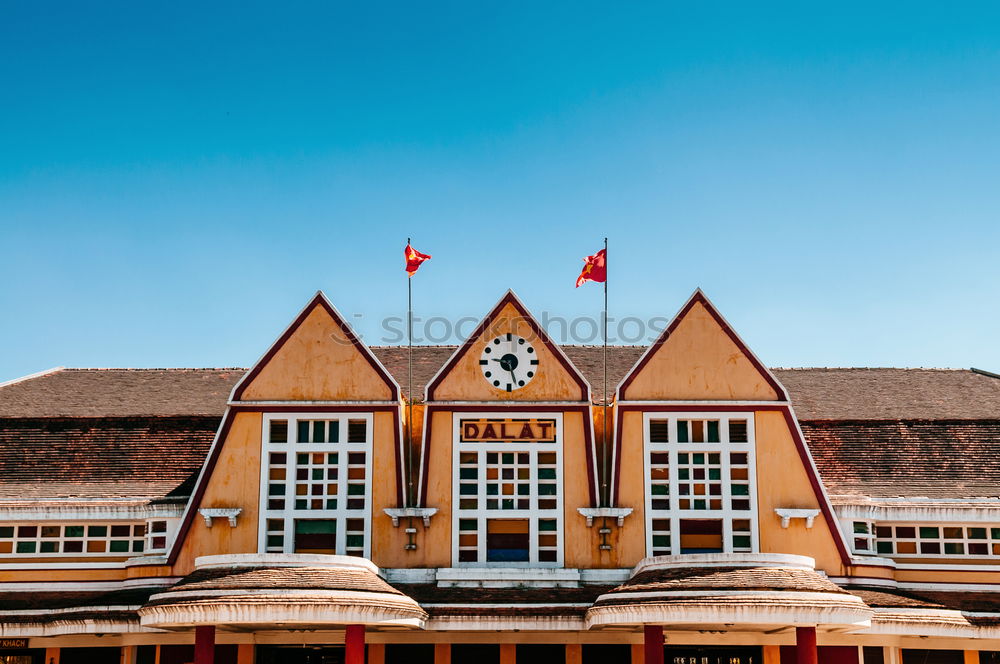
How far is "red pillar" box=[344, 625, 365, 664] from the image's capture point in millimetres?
29703

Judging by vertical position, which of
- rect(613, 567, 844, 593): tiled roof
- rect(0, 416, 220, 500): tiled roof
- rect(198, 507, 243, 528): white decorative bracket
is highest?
rect(0, 416, 220, 500): tiled roof

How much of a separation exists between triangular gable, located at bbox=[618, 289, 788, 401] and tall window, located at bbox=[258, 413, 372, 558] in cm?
847

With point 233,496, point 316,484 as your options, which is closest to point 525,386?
point 316,484

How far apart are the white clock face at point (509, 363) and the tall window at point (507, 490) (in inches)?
44.2

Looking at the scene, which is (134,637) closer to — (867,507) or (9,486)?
(9,486)

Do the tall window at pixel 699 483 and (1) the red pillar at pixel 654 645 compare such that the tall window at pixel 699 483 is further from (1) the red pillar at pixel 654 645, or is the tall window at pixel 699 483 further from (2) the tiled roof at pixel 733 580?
(1) the red pillar at pixel 654 645

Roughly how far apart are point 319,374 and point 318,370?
134mm

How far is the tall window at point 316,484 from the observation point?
34594mm

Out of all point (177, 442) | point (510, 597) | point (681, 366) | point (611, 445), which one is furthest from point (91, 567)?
point (681, 366)

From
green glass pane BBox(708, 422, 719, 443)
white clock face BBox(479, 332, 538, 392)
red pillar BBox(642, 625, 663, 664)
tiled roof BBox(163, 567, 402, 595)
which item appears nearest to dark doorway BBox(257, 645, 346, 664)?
tiled roof BBox(163, 567, 402, 595)

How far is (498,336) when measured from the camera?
36094 millimetres

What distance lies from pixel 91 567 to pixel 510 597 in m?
13.2

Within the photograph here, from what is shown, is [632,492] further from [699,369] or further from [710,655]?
[710,655]

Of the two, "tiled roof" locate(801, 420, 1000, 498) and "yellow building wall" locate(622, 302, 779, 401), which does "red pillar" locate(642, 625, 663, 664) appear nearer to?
"yellow building wall" locate(622, 302, 779, 401)
